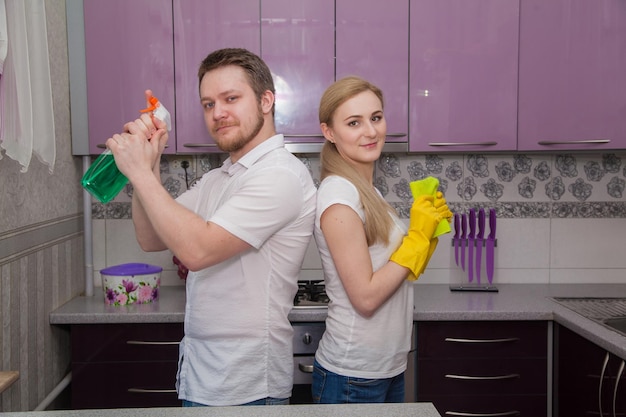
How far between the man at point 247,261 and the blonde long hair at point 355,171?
0.17 meters

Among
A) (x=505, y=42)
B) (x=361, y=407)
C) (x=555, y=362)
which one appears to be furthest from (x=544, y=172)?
(x=361, y=407)

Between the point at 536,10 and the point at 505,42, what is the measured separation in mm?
165

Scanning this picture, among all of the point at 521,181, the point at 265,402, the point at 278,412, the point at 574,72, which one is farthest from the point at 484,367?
the point at 278,412

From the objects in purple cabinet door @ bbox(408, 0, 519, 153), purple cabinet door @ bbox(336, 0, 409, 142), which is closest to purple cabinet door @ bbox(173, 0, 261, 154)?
purple cabinet door @ bbox(336, 0, 409, 142)

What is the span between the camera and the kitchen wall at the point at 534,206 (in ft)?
9.13

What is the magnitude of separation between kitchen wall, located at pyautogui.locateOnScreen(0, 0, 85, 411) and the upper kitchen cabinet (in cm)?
173

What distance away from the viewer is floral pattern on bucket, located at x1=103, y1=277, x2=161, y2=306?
2336 mm

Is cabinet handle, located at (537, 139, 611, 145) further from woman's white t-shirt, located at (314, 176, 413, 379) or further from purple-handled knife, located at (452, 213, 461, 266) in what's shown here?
woman's white t-shirt, located at (314, 176, 413, 379)

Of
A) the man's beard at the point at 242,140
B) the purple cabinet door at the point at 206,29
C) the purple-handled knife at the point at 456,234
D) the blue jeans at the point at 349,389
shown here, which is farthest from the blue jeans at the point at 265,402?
the purple-handled knife at the point at 456,234

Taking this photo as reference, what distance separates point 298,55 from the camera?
2.41 meters

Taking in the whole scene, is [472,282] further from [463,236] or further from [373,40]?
[373,40]

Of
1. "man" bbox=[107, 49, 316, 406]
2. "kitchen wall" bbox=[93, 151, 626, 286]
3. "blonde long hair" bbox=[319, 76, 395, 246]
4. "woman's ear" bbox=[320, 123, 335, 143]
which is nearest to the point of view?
"man" bbox=[107, 49, 316, 406]

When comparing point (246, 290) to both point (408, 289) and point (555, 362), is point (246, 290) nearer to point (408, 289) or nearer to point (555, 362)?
point (408, 289)

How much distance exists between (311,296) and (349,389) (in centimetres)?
86
